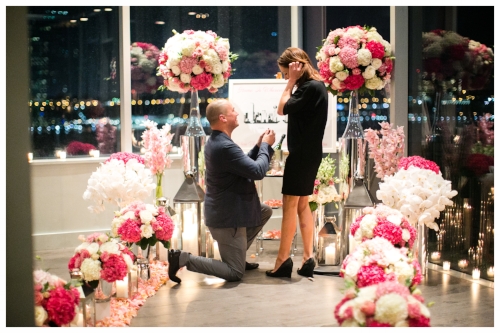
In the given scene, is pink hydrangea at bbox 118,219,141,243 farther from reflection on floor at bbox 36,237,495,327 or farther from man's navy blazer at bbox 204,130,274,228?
man's navy blazer at bbox 204,130,274,228

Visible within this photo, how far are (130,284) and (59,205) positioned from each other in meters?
2.20

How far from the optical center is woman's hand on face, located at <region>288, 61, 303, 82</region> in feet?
16.1

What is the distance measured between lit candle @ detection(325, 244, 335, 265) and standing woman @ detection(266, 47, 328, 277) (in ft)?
0.87

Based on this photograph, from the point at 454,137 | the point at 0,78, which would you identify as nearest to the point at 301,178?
the point at 454,137

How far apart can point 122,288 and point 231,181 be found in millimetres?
1077

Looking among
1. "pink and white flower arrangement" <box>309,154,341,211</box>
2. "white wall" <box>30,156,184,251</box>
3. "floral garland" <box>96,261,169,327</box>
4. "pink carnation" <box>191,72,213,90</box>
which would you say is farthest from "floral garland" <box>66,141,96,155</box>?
"pink and white flower arrangement" <box>309,154,341,211</box>

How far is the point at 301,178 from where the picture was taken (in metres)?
4.99

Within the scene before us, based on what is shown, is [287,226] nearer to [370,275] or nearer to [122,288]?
[122,288]

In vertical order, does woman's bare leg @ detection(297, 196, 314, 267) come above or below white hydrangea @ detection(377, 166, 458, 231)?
below

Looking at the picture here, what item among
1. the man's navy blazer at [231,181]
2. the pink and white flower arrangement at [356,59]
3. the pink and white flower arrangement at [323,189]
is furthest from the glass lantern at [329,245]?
the pink and white flower arrangement at [356,59]

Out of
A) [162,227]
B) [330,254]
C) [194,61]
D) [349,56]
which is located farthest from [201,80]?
[330,254]

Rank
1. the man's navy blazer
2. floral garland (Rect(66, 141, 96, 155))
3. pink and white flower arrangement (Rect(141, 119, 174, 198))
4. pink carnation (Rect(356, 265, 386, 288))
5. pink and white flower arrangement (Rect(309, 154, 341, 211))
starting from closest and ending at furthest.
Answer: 1. pink carnation (Rect(356, 265, 386, 288))
2. the man's navy blazer
3. pink and white flower arrangement (Rect(309, 154, 341, 211))
4. pink and white flower arrangement (Rect(141, 119, 174, 198))
5. floral garland (Rect(66, 141, 96, 155))

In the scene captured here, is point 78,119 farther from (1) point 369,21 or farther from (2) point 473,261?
(2) point 473,261

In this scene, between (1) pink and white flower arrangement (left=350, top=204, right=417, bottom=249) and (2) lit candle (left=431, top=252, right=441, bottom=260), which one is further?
(2) lit candle (left=431, top=252, right=441, bottom=260)
